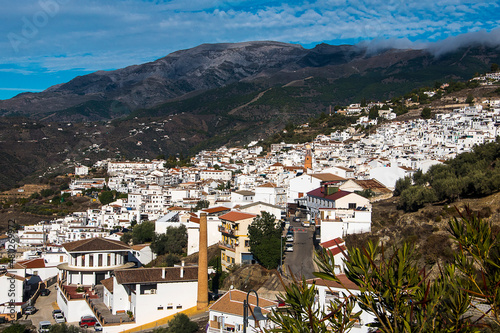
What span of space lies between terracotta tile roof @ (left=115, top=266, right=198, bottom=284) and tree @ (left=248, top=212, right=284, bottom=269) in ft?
10.3

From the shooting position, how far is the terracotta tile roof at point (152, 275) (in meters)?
23.2

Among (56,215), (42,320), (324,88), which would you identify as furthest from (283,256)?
(324,88)

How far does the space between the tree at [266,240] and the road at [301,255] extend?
67cm

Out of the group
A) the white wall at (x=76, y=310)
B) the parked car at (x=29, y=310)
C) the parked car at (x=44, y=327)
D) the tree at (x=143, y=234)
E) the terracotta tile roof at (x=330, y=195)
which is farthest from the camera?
the tree at (x=143, y=234)

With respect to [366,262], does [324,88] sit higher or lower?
higher

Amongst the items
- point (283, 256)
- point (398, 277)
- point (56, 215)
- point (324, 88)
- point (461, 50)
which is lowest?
point (56, 215)

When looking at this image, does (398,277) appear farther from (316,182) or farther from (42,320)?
(316,182)

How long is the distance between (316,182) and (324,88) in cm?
12966

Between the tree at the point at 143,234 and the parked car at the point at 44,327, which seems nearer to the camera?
the parked car at the point at 44,327

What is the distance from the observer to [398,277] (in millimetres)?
5762

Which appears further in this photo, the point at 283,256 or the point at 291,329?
the point at 283,256

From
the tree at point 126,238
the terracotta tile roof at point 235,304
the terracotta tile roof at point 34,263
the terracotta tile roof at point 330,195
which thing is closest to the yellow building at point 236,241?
the terracotta tile roof at point 330,195

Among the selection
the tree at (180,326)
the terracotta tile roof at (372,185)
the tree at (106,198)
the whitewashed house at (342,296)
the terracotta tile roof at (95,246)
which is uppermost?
the terracotta tile roof at (372,185)

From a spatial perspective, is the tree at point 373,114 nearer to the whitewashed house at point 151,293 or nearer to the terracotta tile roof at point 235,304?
the whitewashed house at point 151,293
